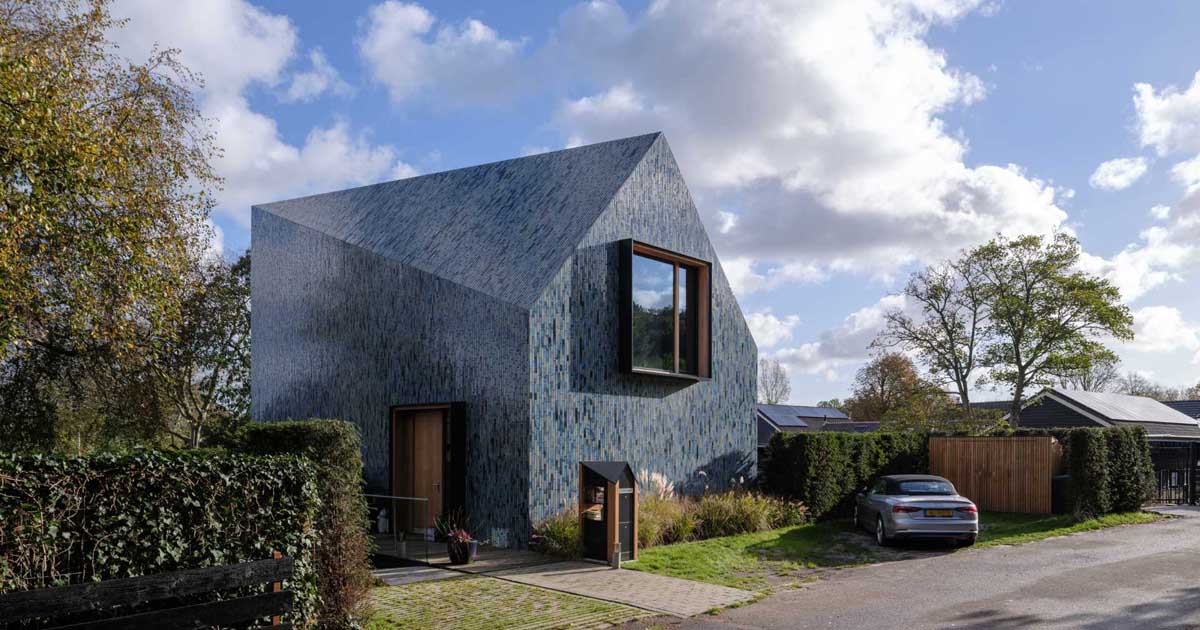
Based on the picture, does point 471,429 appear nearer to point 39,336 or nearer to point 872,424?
point 39,336

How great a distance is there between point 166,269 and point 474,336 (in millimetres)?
5545

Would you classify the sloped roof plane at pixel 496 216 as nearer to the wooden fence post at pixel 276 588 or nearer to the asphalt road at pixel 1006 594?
the asphalt road at pixel 1006 594

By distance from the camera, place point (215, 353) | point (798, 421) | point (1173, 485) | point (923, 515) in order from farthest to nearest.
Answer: point (798, 421) < point (215, 353) < point (1173, 485) < point (923, 515)

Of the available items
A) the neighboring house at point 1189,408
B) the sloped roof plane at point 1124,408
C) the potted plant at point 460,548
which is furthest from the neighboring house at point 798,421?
the potted plant at point 460,548

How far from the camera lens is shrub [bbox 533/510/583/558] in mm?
14164

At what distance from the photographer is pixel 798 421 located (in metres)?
49.7

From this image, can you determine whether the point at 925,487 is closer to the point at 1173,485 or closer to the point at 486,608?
the point at 486,608

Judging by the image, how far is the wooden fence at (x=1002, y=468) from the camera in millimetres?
22016

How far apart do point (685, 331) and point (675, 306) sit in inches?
29.7

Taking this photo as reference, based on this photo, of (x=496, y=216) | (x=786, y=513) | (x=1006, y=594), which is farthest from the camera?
(x=786, y=513)

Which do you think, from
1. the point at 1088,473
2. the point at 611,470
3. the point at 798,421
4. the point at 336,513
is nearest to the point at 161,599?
the point at 336,513

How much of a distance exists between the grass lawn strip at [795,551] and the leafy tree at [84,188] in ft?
30.6

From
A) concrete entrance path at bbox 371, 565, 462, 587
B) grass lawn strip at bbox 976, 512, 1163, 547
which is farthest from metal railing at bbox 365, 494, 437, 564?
grass lawn strip at bbox 976, 512, 1163, 547

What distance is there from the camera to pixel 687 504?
675 inches
